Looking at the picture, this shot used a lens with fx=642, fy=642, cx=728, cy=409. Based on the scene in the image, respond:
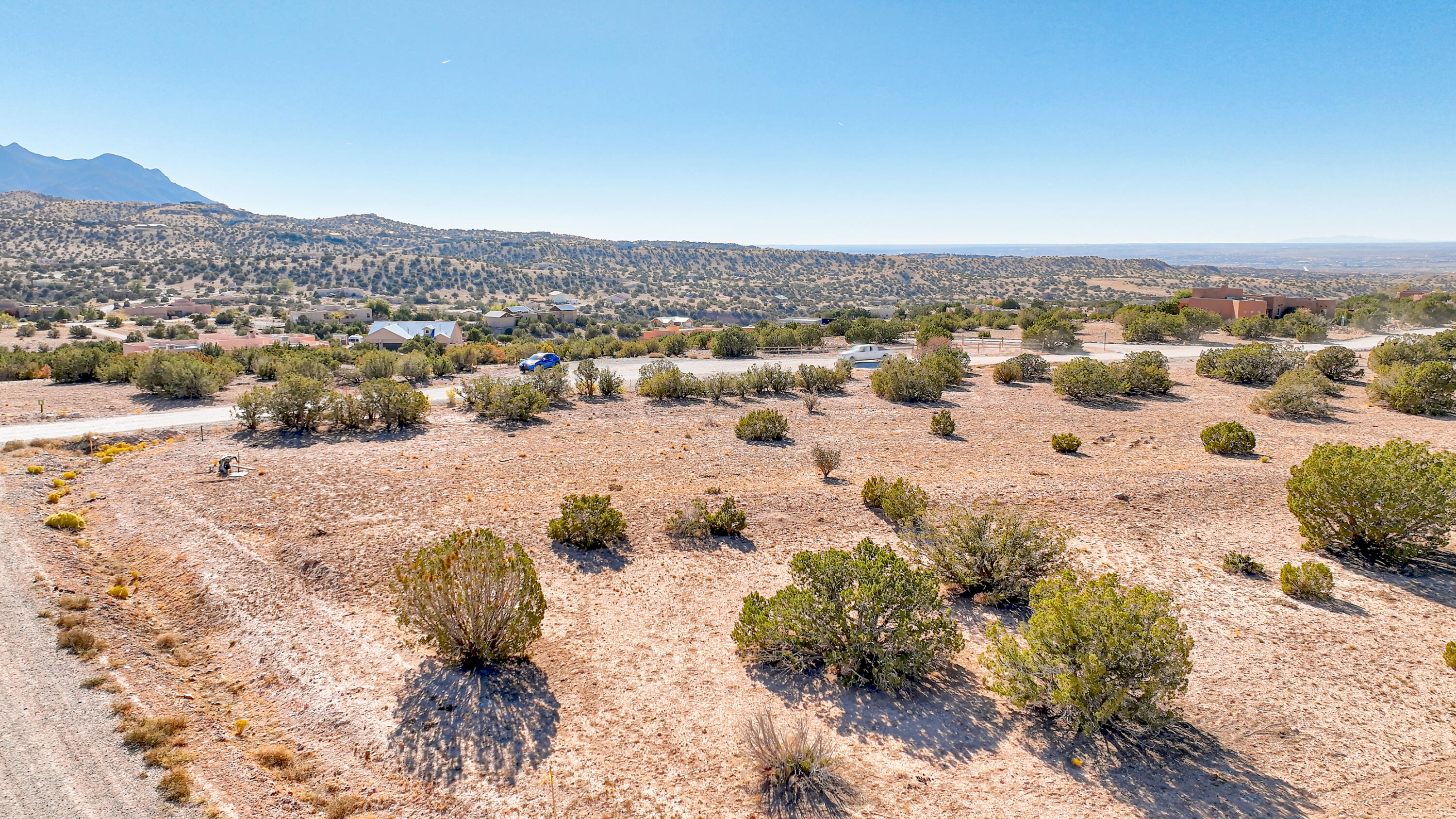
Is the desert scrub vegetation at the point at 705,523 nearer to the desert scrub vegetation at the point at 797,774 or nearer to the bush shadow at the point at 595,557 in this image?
the bush shadow at the point at 595,557

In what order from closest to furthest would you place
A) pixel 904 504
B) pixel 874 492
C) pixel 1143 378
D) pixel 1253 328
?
pixel 904 504 → pixel 874 492 → pixel 1143 378 → pixel 1253 328

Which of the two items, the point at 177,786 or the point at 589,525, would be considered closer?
the point at 177,786

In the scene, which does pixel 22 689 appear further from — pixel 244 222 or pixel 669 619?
pixel 244 222

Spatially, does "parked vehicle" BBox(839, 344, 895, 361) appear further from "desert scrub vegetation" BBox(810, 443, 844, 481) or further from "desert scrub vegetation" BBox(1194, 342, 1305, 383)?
"desert scrub vegetation" BBox(810, 443, 844, 481)

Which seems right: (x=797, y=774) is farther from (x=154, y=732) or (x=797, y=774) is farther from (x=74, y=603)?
(x=74, y=603)

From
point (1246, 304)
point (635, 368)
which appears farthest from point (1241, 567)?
point (1246, 304)

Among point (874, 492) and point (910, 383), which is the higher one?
point (910, 383)

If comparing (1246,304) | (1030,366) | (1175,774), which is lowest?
(1175,774)
